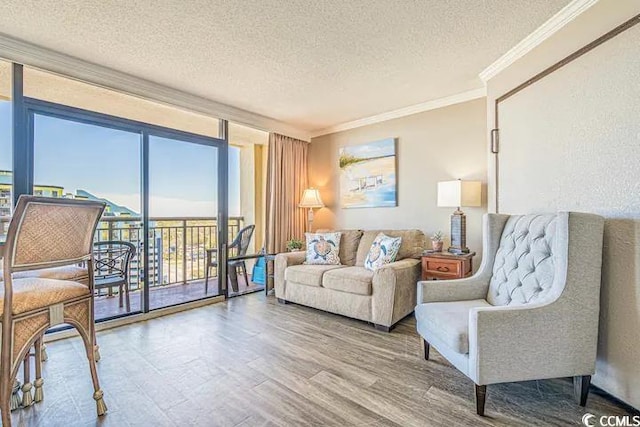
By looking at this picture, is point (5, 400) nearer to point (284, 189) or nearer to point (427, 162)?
point (284, 189)

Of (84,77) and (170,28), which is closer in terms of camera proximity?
(170,28)

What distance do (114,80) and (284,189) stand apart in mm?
2372

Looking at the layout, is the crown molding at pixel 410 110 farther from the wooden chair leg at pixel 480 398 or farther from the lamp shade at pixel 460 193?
the wooden chair leg at pixel 480 398

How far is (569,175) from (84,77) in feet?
13.2

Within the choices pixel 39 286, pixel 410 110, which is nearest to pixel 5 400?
pixel 39 286

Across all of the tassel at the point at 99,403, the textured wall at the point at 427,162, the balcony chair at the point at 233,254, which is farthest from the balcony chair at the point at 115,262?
the textured wall at the point at 427,162

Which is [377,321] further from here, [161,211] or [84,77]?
[84,77]

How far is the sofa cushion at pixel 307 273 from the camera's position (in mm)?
3252

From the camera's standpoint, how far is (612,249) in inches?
66.6

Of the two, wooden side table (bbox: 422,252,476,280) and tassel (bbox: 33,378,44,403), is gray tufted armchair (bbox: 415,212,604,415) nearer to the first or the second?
wooden side table (bbox: 422,252,476,280)

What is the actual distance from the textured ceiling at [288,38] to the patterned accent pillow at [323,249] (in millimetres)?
1753

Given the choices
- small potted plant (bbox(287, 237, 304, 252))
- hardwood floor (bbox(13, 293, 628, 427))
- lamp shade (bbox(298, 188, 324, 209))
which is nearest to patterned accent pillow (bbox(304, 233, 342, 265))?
small potted plant (bbox(287, 237, 304, 252))

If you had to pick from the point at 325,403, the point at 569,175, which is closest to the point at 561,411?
the point at 325,403

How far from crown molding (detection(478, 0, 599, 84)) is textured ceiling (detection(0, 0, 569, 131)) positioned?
0.06m
